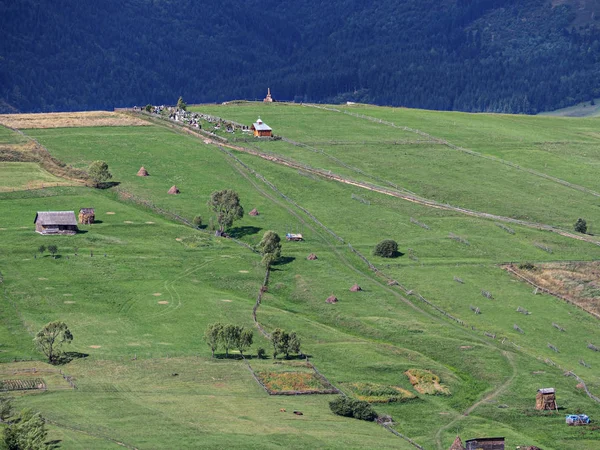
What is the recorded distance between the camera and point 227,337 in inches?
5595

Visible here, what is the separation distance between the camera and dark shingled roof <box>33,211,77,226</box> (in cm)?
18675

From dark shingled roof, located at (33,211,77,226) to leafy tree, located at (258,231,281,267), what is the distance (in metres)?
29.3

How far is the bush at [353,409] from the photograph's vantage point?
12462 cm

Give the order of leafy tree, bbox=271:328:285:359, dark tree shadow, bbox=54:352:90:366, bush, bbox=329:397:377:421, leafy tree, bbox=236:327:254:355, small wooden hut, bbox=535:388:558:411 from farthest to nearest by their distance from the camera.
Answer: leafy tree, bbox=271:328:285:359 → leafy tree, bbox=236:327:254:355 → dark tree shadow, bbox=54:352:90:366 → small wooden hut, bbox=535:388:558:411 → bush, bbox=329:397:377:421

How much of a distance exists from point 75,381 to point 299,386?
23885 millimetres

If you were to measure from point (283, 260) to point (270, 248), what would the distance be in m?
3.33

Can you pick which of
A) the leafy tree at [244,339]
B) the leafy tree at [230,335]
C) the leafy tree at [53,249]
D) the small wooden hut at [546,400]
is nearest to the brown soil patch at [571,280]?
the small wooden hut at [546,400]

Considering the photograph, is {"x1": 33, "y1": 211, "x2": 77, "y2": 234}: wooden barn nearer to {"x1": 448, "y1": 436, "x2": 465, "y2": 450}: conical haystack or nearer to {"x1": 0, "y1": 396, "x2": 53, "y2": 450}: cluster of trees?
{"x1": 0, "y1": 396, "x2": 53, "y2": 450}: cluster of trees

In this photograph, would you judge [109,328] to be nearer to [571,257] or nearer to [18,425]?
[18,425]

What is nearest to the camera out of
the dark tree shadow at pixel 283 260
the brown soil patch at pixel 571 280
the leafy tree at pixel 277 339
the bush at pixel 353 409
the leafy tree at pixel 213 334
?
the bush at pixel 353 409

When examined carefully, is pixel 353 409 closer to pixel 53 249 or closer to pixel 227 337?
pixel 227 337

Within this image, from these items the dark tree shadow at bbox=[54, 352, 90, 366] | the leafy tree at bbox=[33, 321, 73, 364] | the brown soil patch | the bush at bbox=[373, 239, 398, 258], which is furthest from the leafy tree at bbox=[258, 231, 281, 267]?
the leafy tree at bbox=[33, 321, 73, 364]

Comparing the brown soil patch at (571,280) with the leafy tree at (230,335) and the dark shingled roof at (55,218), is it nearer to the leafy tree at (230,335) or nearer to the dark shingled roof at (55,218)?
the leafy tree at (230,335)

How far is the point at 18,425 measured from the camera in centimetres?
10238
